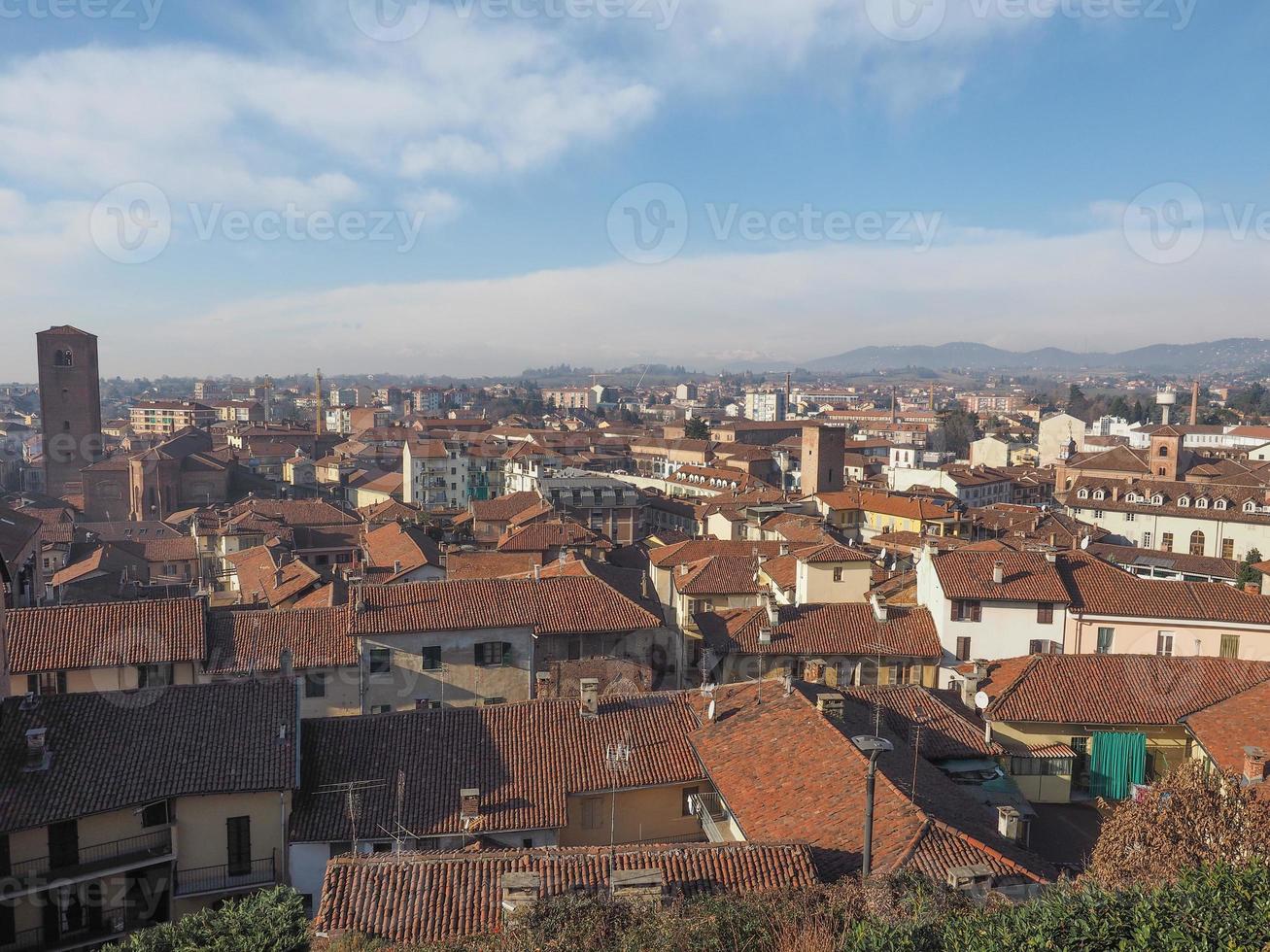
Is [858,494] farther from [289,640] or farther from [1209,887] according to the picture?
[1209,887]

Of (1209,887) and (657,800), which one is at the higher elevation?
(1209,887)

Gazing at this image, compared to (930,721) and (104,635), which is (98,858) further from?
(930,721)

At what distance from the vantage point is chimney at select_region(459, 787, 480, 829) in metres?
13.6

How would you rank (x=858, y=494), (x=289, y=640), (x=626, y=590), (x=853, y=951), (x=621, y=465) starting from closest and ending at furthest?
(x=853, y=951) < (x=289, y=640) < (x=626, y=590) < (x=858, y=494) < (x=621, y=465)

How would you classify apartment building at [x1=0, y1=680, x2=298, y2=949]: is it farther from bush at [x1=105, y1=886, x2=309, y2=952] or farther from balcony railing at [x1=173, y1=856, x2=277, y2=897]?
bush at [x1=105, y1=886, x2=309, y2=952]

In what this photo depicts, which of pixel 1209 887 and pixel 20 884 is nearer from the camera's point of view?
pixel 1209 887

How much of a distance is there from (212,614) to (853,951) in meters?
18.3

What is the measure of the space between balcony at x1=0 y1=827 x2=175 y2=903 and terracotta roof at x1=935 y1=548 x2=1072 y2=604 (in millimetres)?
17551

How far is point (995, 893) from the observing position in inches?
357

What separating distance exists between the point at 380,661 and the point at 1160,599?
18.9m

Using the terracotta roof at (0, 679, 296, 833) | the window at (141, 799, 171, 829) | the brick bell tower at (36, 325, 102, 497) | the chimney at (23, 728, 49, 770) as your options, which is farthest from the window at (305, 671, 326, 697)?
the brick bell tower at (36, 325, 102, 497)

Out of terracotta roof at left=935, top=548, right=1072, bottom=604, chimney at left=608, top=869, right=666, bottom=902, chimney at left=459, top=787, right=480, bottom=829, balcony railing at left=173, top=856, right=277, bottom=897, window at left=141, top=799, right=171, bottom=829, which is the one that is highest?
terracotta roof at left=935, top=548, right=1072, bottom=604

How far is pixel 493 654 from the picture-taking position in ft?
69.3

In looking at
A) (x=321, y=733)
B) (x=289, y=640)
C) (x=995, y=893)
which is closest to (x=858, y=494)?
(x=289, y=640)
